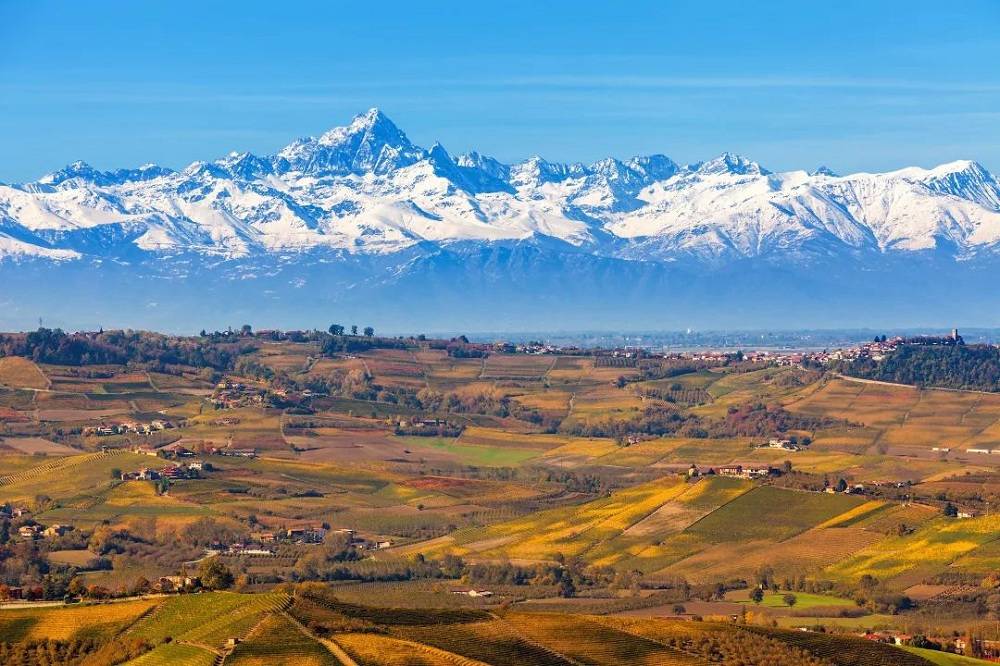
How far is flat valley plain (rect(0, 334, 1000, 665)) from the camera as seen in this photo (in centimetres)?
8519

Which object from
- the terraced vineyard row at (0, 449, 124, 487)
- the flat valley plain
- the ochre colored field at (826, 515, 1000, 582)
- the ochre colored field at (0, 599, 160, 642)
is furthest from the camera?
the terraced vineyard row at (0, 449, 124, 487)

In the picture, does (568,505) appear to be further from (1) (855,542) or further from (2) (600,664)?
(2) (600,664)

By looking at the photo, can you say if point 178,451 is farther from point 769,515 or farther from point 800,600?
point 800,600

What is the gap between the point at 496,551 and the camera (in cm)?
14225

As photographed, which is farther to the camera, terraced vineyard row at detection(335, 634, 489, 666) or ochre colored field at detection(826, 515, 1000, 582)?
ochre colored field at detection(826, 515, 1000, 582)

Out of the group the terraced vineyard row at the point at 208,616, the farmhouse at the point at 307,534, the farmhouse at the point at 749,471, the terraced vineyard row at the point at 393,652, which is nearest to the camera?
the terraced vineyard row at the point at 393,652

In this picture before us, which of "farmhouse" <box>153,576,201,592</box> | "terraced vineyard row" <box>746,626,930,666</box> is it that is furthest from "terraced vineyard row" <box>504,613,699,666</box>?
"farmhouse" <box>153,576,201,592</box>

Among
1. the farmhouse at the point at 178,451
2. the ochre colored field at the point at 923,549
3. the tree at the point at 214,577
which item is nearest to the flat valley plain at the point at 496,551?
the ochre colored field at the point at 923,549

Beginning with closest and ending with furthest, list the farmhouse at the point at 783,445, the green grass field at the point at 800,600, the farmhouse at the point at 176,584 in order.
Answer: the farmhouse at the point at 176,584, the green grass field at the point at 800,600, the farmhouse at the point at 783,445

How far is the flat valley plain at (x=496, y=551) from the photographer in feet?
279

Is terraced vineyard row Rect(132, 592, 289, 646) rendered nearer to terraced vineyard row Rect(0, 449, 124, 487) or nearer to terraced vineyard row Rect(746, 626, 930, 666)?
terraced vineyard row Rect(746, 626, 930, 666)

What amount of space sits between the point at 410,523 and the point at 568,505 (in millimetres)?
13737

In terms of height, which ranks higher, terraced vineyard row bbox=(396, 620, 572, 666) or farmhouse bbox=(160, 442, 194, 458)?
farmhouse bbox=(160, 442, 194, 458)

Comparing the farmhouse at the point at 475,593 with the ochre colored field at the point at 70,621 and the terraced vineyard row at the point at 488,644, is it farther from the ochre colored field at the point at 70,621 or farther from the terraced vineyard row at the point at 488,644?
the terraced vineyard row at the point at 488,644
